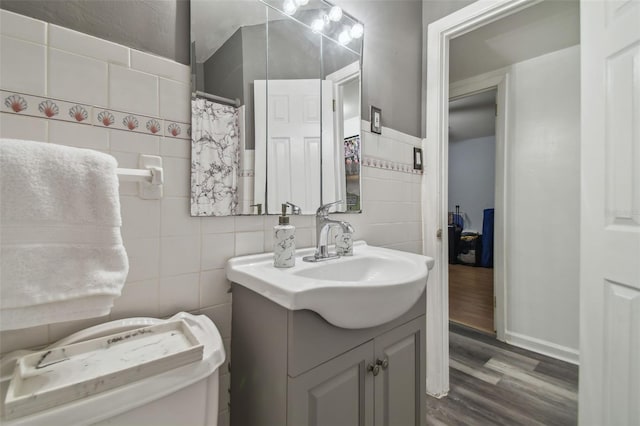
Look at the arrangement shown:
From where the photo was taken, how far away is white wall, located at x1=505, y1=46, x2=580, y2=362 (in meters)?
1.87

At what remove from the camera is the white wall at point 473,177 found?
478 centimetres

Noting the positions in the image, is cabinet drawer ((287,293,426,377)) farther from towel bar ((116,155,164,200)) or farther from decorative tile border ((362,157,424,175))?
decorative tile border ((362,157,424,175))

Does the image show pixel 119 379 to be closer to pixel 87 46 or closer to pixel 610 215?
pixel 87 46

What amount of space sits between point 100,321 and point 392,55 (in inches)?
63.6

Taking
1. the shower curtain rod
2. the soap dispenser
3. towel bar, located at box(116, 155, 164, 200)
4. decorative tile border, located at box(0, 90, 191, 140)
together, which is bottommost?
the soap dispenser

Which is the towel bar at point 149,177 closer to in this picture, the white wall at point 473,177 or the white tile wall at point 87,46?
the white tile wall at point 87,46

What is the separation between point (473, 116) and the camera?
12.4 feet

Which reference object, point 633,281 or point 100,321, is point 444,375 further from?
point 100,321

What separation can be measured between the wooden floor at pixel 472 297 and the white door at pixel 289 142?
81.7 inches

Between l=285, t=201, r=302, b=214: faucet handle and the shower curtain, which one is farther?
l=285, t=201, r=302, b=214: faucet handle

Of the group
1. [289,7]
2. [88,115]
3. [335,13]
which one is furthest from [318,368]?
[335,13]

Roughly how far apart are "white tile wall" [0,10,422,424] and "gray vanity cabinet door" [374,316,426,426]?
48 centimetres

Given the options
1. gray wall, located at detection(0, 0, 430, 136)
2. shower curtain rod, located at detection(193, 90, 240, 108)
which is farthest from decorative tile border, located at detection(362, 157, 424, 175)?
shower curtain rod, located at detection(193, 90, 240, 108)

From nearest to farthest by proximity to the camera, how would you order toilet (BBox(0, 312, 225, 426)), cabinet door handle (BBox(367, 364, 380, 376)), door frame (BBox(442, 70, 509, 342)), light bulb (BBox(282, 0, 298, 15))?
1. toilet (BBox(0, 312, 225, 426))
2. cabinet door handle (BBox(367, 364, 380, 376))
3. light bulb (BBox(282, 0, 298, 15))
4. door frame (BBox(442, 70, 509, 342))
